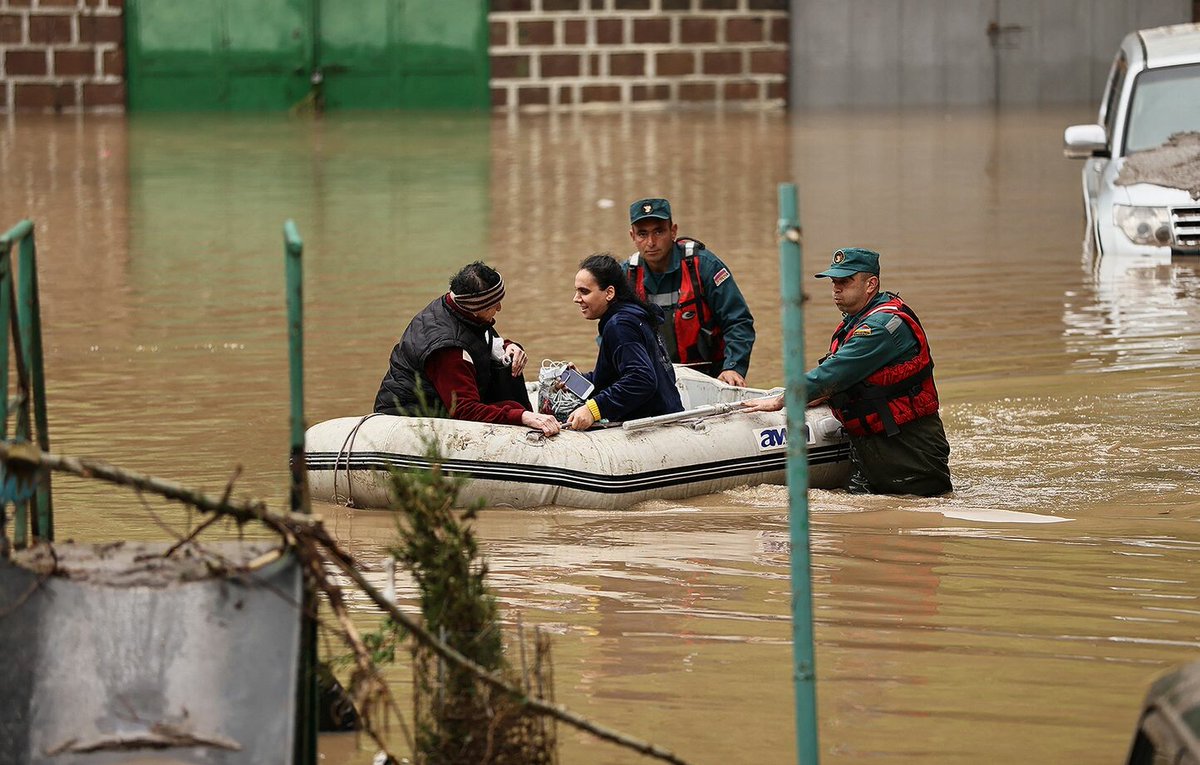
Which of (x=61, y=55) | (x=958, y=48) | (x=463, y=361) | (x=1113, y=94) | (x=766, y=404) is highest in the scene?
(x=958, y=48)

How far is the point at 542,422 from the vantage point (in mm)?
8008

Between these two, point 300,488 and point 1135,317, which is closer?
point 300,488

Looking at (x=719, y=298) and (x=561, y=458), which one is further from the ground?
(x=719, y=298)

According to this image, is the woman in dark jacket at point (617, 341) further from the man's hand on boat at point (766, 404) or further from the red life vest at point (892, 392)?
the red life vest at point (892, 392)

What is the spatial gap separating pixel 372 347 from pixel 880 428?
4356mm

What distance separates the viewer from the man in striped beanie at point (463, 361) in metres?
7.83

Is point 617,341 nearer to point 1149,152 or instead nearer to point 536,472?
point 536,472

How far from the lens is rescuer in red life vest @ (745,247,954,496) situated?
7.73 metres

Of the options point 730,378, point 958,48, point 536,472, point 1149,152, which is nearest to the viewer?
point 536,472

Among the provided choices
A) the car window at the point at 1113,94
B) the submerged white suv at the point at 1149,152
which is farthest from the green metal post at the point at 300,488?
the car window at the point at 1113,94

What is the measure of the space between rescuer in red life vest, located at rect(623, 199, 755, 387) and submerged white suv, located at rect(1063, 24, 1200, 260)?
14.1 feet

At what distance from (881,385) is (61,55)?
21.2m

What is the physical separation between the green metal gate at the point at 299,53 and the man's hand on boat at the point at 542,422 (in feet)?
64.6

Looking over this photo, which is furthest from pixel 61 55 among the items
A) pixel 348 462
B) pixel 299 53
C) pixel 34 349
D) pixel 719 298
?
pixel 34 349
